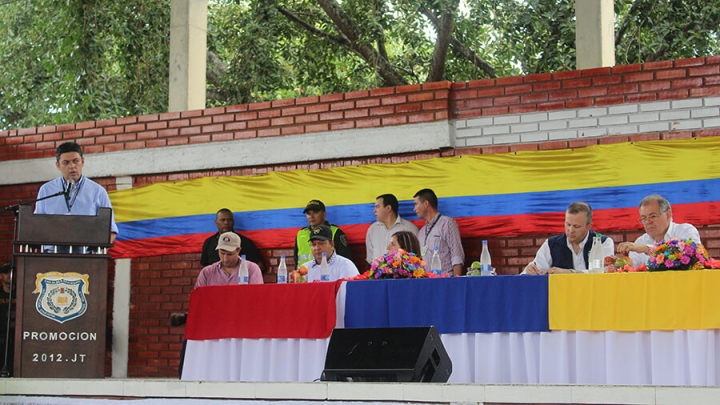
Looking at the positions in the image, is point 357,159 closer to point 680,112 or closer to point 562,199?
point 562,199

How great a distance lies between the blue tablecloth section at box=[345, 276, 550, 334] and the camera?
6164 millimetres

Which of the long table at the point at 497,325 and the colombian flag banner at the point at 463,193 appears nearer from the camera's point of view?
the long table at the point at 497,325

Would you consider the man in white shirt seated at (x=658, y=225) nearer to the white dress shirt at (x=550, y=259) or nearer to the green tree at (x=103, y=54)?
the white dress shirt at (x=550, y=259)

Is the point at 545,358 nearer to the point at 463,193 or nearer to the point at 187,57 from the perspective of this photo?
the point at 463,193

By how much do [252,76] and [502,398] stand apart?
8998 mm

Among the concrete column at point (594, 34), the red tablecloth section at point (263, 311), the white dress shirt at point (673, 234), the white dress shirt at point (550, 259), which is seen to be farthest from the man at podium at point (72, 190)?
the concrete column at point (594, 34)

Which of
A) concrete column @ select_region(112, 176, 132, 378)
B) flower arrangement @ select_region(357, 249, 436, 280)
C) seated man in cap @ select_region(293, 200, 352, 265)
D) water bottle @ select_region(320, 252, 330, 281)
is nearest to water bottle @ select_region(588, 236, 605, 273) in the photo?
flower arrangement @ select_region(357, 249, 436, 280)

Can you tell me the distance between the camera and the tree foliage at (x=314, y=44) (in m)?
12.0

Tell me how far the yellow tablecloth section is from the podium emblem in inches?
126

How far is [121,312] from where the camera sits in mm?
10609

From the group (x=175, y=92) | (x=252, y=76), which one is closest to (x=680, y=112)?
(x=175, y=92)

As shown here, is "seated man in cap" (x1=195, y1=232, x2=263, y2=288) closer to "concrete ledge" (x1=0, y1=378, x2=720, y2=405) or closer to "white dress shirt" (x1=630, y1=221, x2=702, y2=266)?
"concrete ledge" (x1=0, y1=378, x2=720, y2=405)

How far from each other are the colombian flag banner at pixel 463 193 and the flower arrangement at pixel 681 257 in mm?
2465

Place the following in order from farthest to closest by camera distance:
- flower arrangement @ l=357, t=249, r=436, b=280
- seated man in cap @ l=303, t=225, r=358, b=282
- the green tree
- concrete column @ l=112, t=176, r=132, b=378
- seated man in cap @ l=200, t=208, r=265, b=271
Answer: the green tree, concrete column @ l=112, t=176, r=132, b=378, seated man in cap @ l=200, t=208, r=265, b=271, seated man in cap @ l=303, t=225, r=358, b=282, flower arrangement @ l=357, t=249, r=436, b=280
